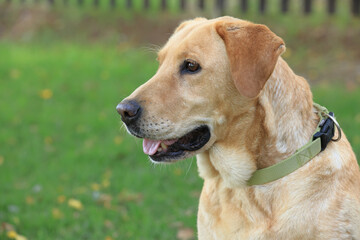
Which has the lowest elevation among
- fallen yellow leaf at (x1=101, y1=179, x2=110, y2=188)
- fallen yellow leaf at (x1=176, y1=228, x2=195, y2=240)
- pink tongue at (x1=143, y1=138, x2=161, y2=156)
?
fallen yellow leaf at (x1=101, y1=179, x2=110, y2=188)

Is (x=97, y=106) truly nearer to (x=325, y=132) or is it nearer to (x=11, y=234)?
(x=11, y=234)

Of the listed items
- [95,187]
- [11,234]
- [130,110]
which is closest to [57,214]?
[11,234]

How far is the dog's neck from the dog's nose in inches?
21.1

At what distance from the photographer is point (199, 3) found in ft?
37.6

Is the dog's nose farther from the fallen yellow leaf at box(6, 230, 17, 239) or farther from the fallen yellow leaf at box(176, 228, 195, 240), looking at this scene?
the fallen yellow leaf at box(6, 230, 17, 239)

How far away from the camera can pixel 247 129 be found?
3283mm

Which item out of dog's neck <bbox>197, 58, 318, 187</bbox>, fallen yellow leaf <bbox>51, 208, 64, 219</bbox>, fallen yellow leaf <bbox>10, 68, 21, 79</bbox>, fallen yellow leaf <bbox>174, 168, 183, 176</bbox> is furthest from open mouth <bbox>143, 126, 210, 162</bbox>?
fallen yellow leaf <bbox>10, 68, 21, 79</bbox>

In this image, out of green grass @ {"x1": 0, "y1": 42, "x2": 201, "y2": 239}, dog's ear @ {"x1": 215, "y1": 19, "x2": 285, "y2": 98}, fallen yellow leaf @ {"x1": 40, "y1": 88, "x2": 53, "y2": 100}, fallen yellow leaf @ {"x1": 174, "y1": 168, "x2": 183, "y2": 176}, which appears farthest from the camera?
fallen yellow leaf @ {"x1": 40, "y1": 88, "x2": 53, "y2": 100}

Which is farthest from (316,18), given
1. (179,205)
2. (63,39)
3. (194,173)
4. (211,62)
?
(211,62)

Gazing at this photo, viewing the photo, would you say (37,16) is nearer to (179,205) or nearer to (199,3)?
(199,3)

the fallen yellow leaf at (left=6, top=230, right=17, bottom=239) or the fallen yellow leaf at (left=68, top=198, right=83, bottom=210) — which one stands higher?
the fallen yellow leaf at (left=6, top=230, right=17, bottom=239)

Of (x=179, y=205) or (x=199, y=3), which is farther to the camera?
(x=199, y=3)

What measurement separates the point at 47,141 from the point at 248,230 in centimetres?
451

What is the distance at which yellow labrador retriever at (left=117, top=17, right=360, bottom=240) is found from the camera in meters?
3.11
